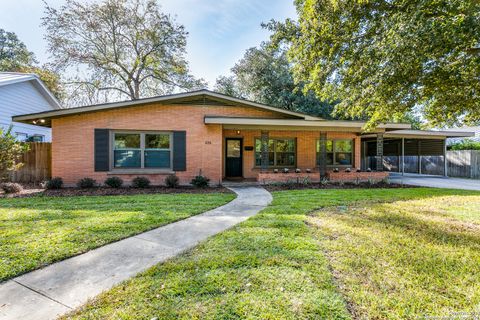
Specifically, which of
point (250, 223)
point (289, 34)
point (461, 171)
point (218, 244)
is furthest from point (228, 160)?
point (461, 171)

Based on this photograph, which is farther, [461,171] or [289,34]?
[461,171]

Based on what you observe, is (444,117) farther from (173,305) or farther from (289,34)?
(173,305)

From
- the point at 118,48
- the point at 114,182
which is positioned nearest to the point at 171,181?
the point at 114,182

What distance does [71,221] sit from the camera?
16.3 feet

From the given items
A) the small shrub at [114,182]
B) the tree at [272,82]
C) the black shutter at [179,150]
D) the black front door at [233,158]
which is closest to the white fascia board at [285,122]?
the black shutter at [179,150]

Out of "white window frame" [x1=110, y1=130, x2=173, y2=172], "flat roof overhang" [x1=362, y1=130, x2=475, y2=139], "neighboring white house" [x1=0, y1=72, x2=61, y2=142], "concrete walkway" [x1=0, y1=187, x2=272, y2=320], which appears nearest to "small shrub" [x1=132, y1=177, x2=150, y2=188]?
"white window frame" [x1=110, y1=130, x2=173, y2=172]

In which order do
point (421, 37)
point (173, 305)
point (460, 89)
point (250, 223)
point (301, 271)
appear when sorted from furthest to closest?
1. point (460, 89)
2. point (250, 223)
3. point (421, 37)
4. point (301, 271)
5. point (173, 305)

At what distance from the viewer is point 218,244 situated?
12.6 ft

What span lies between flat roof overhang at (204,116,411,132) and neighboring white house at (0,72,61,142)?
11.0 metres

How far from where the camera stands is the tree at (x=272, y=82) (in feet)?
64.0

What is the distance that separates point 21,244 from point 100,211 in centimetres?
213

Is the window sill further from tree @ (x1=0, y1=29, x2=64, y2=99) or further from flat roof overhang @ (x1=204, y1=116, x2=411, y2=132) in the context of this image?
tree @ (x1=0, y1=29, x2=64, y2=99)

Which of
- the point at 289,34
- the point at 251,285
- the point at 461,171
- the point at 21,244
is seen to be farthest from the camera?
the point at 461,171

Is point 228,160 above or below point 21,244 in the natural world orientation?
above
